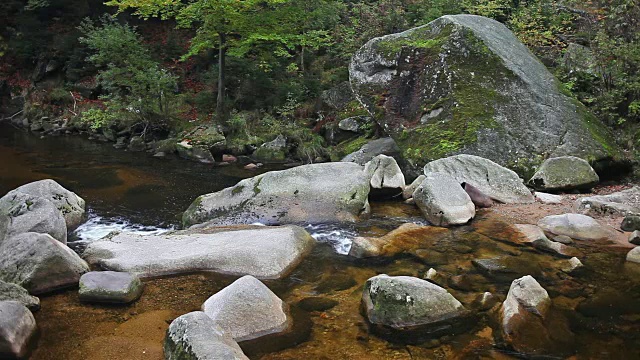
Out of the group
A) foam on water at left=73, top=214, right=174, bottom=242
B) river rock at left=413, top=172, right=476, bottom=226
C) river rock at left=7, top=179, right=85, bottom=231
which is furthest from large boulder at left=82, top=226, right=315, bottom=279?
river rock at left=413, top=172, right=476, bottom=226

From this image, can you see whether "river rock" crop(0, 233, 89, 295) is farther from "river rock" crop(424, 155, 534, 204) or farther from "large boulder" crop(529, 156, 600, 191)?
"large boulder" crop(529, 156, 600, 191)

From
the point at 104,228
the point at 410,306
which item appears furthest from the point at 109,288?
the point at 410,306

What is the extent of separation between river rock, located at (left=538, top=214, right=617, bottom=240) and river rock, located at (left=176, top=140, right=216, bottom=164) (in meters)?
10.1

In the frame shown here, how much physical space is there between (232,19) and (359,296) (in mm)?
12363

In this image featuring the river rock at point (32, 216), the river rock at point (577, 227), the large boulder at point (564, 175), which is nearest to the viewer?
the river rock at point (32, 216)

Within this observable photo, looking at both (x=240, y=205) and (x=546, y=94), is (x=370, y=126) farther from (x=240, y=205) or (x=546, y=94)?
(x=240, y=205)

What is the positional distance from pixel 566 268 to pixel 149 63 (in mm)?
15992

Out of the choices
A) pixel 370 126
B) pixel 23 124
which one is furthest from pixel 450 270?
pixel 23 124

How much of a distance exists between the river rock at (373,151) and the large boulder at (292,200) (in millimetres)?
3498

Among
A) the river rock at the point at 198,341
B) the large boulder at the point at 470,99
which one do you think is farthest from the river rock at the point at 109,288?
the large boulder at the point at 470,99

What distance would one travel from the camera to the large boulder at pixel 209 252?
22.0 feet

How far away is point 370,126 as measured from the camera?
15195 millimetres

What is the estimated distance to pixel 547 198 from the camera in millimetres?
9547

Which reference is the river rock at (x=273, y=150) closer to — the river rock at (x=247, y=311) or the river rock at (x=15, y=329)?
the river rock at (x=247, y=311)
